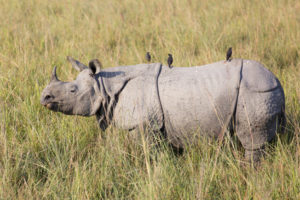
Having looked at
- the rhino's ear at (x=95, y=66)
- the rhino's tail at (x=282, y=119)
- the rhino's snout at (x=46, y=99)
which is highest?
the rhino's ear at (x=95, y=66)

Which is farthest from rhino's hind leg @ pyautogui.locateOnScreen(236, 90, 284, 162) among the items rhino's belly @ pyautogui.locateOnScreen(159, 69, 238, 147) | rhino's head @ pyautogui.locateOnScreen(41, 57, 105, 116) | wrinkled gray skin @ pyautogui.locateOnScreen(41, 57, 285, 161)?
rhino's head @ pyautogui.locateOnScreen(41, 57, 105, 116)

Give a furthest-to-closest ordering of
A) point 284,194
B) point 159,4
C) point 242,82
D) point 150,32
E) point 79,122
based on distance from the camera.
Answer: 1. point 159,4
2. point 150,32
3. point 79,122
4. point 242,82
5. point 284,194

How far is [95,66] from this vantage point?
343 cm

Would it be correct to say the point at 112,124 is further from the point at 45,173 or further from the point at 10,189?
the point at 10,189

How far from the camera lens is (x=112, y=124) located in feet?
11.4

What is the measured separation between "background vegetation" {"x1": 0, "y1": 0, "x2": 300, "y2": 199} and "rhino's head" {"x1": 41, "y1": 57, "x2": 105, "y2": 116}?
0.74ft

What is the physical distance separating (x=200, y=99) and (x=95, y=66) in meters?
1.05

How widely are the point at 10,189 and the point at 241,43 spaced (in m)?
4.29

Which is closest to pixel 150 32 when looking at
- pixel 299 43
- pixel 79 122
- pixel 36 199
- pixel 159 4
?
pixel 159 4

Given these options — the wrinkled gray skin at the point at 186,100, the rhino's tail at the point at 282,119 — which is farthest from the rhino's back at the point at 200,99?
the rhino's tail at the point at 282,119

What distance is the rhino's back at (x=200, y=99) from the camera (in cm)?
320

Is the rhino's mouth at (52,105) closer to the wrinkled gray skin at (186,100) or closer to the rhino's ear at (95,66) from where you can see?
the wrinkled gray skin at (186,100)

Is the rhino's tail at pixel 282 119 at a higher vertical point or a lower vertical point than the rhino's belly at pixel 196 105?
lower

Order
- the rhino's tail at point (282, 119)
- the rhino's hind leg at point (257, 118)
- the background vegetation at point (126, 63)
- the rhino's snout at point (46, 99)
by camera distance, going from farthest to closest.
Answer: the rhino's snout at point (46, 99) → the rhino's tail at point (282, 119) → the rhino's hind leg at point (257, 118) → the background vegetation at point (126, 63)
